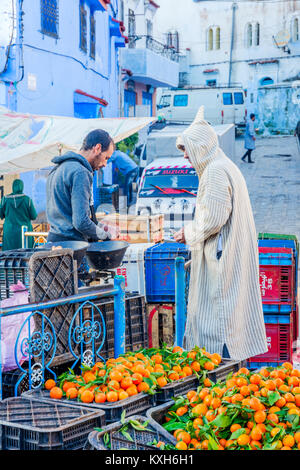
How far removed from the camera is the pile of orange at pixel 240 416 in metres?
2.71

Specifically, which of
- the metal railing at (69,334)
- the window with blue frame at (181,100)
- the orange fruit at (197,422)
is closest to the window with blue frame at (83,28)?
the window with blue frame at (181,100)

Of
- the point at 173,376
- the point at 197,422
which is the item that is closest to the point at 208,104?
the point at 173,376

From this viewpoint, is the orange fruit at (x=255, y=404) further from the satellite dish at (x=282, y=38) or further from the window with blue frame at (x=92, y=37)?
the satellite dish at (x=282, y=38)

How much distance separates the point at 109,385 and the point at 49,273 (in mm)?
791

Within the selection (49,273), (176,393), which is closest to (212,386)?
(176,393)

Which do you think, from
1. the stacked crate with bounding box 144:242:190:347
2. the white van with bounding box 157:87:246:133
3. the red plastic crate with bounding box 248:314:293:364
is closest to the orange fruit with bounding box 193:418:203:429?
the stacked crate with bounding box 144:242:190:347

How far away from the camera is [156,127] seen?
28453 mm

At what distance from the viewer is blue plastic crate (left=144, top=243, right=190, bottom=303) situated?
5512 millimetres

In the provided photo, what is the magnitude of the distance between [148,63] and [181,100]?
574 centimetres

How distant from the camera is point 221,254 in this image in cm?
417

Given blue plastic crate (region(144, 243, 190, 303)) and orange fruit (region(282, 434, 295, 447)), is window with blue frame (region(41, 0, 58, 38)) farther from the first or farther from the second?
orange fruit (region(282, 434, 295, 447))

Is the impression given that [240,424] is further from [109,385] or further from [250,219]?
[250,219]

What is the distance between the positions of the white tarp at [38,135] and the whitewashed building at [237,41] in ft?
106
